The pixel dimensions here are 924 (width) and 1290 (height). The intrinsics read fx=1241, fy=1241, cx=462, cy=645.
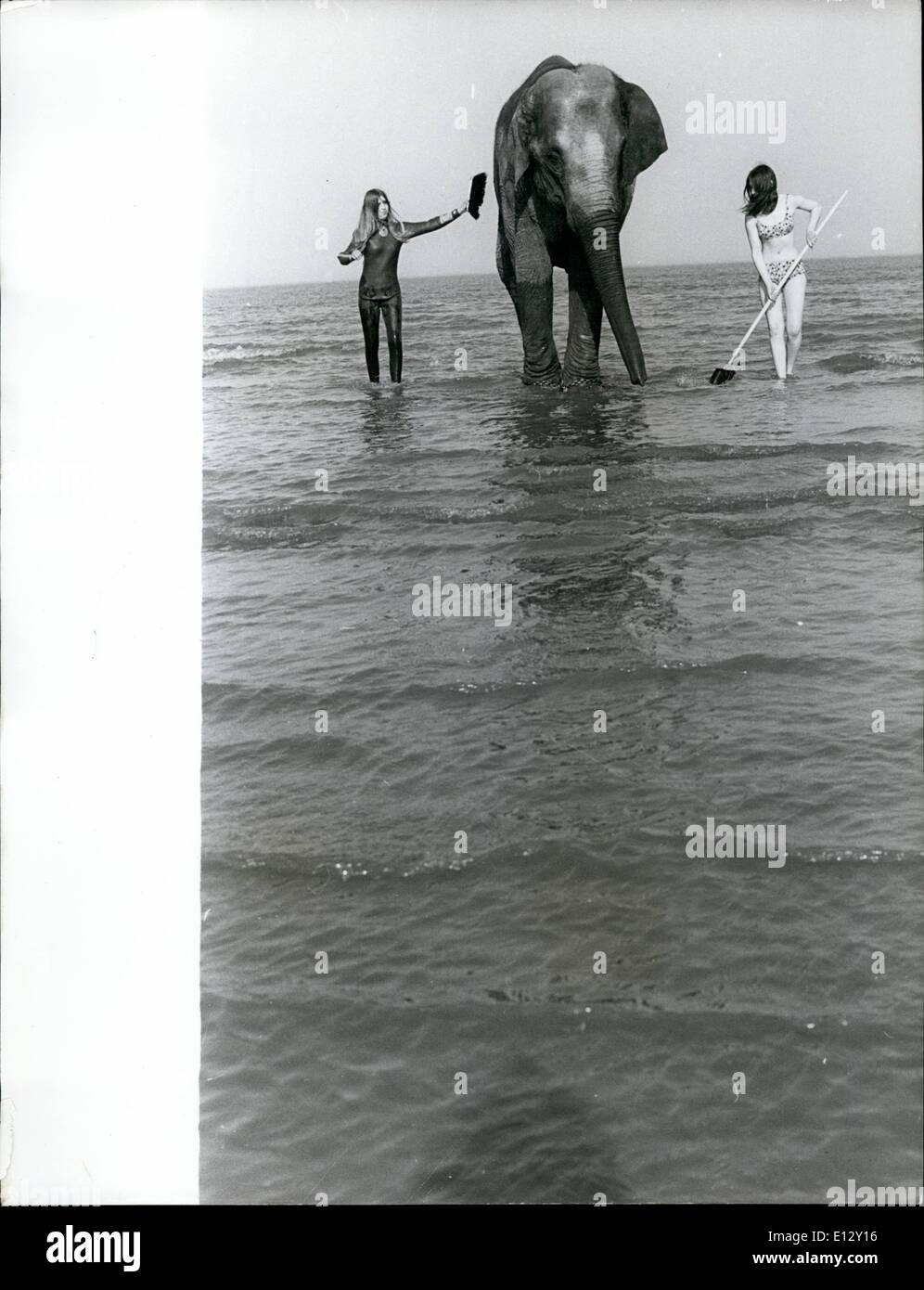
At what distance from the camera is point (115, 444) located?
2783 mm

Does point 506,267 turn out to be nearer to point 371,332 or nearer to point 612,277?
point 612,277

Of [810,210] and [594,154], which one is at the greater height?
[594,154]

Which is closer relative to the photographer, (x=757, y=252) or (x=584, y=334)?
(x=757, y=252)

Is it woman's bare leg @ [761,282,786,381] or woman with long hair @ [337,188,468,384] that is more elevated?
woman with long hair @ [337,188,468,384]

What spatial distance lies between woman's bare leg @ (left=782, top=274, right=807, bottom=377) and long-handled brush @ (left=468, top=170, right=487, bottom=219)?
724 mm

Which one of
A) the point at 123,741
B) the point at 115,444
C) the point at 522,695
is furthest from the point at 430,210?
the point at 123,741

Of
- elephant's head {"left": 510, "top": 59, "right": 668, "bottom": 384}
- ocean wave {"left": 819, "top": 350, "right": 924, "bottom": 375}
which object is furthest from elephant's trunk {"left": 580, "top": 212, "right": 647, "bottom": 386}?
ocean wave {"left": 819, "top": 350, "right": 924, "bottom": 375}

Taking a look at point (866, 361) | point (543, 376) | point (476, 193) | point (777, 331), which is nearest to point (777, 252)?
point (777, 331)

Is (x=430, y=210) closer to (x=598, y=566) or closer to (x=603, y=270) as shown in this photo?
(x=603, y=270)

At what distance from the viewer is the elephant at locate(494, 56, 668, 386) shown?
2781mm

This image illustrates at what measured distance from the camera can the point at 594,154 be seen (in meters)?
2.88

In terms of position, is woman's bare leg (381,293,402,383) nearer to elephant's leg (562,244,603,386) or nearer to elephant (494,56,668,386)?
elephant (494,56,668,386)

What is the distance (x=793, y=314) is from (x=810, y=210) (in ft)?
0.75

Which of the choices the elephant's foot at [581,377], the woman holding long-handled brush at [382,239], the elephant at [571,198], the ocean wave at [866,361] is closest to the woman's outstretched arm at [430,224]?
the woman holding long-handled brush at [382,239]
